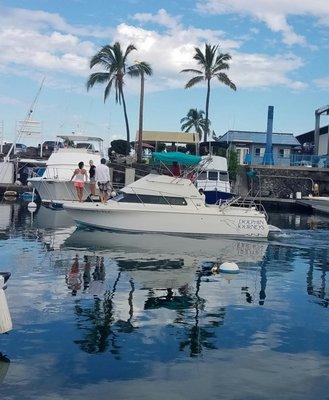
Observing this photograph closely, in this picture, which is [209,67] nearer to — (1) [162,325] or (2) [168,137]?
(2) [168,137]

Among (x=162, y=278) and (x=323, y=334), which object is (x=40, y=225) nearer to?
→ (x=162, y=278)

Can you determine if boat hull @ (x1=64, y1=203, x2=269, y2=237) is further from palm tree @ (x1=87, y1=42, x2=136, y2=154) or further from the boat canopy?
palm tree @ (x1=87, y1=42, x2=136, y2=154)

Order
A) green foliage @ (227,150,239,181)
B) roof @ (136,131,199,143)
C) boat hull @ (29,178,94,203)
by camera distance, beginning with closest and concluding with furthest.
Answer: boat hull @ (29,178,94,203) → green foliage @ (227,150,239,181) → roof @ (136,131,199,143)

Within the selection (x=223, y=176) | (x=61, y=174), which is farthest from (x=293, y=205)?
(x=61, y=174)

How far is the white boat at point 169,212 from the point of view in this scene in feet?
66.1

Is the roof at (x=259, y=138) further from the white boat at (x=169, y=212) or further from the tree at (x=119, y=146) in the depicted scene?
the white boat at (x=169, y=212)

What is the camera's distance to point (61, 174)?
114ft

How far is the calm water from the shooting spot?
664 cm

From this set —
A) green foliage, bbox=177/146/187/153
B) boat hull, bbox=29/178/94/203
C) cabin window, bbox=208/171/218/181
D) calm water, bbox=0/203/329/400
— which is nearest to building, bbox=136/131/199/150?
green foliage, bbox=177/146/187/153

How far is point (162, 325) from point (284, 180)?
123ft

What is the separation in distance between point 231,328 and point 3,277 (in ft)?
12.2

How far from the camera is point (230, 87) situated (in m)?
55.1

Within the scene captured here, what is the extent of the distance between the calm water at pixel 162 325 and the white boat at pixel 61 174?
16.5m

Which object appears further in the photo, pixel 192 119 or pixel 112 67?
pixel 192 119
